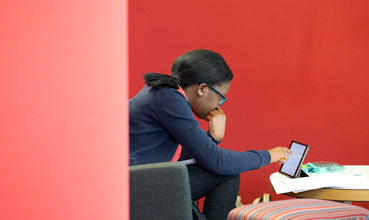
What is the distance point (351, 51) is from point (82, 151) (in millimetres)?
3463

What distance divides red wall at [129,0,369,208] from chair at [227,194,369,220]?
5.87ft

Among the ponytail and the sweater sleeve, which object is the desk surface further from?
the ponytail

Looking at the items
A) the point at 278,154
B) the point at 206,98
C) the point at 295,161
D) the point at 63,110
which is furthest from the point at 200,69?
the point at 63,110

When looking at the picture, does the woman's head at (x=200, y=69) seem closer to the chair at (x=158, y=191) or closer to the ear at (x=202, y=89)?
the ear at (x=202, y=89)

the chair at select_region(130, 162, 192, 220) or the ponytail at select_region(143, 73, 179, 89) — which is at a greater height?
the ponytail at select_region(143, 73, 179, 89)

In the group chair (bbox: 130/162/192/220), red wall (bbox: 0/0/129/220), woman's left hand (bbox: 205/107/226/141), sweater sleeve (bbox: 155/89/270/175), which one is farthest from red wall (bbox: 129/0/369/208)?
red wall (bbox: 0/0/129/220)

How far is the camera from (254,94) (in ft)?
11.6

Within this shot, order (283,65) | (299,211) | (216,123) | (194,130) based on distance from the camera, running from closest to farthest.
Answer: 1. (299,211)
2. (194,130)
3. (216,123)
4. (283,65)

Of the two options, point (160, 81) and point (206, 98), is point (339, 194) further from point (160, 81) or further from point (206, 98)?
point (160, 81)

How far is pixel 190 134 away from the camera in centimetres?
187

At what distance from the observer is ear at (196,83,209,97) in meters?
2.12

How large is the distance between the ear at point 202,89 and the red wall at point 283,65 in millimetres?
1212

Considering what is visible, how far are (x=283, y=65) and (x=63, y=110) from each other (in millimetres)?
3155

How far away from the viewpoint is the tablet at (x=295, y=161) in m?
2.26
